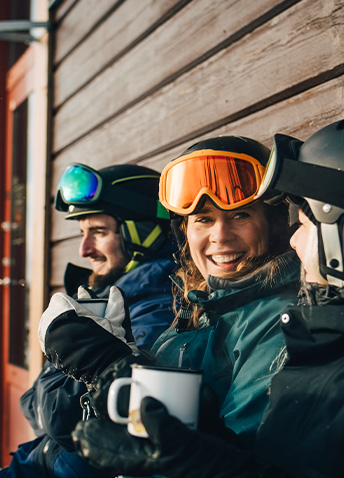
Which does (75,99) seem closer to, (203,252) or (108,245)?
(108,245)

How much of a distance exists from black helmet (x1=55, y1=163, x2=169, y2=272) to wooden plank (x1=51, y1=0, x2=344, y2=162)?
0.35 metres

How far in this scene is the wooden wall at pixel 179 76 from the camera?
187 centimetres

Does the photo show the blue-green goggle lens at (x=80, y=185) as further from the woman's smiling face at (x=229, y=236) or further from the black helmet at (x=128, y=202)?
the woman's smiling face at (x=229, y=236)

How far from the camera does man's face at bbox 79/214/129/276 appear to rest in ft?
8.09

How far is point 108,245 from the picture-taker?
8.08 feet

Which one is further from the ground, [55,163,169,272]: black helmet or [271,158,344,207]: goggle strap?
[55,163,169,272]: black helmet

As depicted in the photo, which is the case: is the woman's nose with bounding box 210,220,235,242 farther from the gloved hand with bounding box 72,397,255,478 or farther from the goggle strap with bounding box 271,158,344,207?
the gloved hand with bounding box 72,397,255,478

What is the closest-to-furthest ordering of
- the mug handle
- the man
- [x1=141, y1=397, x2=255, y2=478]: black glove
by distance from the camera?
1. [x1=141, y1=397, x2=255, y2=478]: black glove
2. the mug handle
3. the man

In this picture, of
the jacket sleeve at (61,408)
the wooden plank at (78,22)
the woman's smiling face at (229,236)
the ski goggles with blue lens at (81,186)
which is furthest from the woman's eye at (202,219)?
the wooden plank at (78,22)

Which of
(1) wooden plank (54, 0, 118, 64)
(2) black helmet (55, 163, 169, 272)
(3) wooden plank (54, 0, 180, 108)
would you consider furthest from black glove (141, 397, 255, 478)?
(1) wooden plank (54, 0, 118, 64)

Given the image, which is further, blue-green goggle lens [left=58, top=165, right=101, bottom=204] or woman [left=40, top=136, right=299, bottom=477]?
blue-green goggle lens [left=58, top=165, right=101, bottom=204]

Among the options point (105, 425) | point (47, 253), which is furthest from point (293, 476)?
point (47, 253)

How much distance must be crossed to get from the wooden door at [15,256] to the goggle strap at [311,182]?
418 centimetres

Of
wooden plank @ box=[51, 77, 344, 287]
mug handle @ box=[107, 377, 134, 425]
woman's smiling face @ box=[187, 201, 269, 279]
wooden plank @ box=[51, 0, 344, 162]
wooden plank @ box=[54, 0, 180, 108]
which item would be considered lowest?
mug handle @ box=[107, 377, 134, 425]
